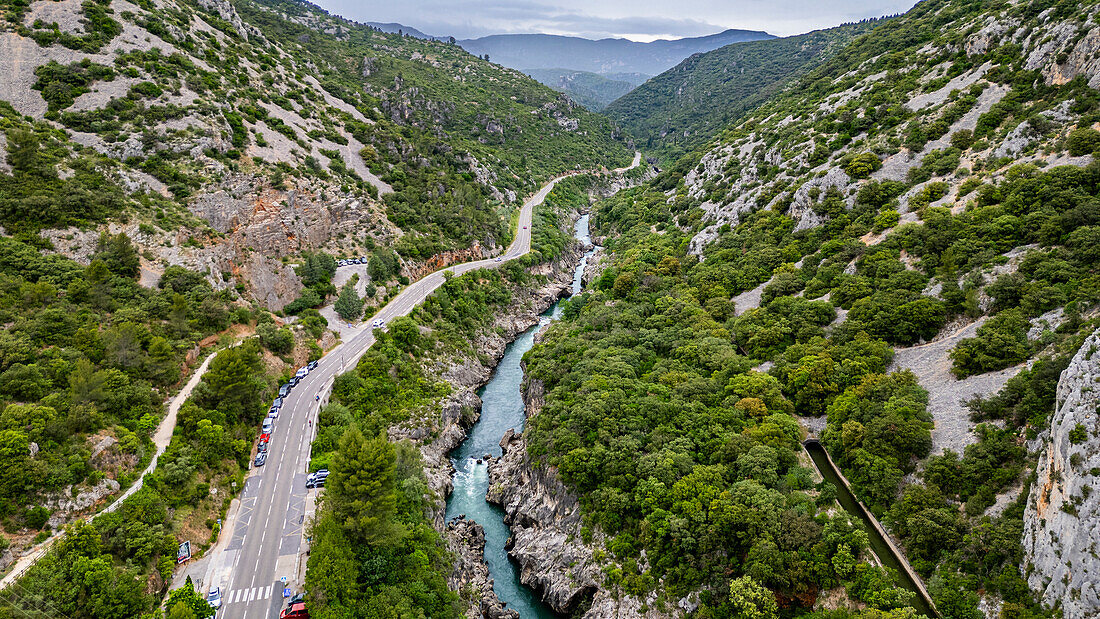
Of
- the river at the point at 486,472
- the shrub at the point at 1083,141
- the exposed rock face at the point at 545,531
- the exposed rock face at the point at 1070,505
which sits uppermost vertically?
the shrub at the point at 1083,141

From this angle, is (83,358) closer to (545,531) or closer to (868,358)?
(545,531)

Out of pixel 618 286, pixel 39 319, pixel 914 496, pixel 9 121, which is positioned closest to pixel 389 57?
pixel 9 121

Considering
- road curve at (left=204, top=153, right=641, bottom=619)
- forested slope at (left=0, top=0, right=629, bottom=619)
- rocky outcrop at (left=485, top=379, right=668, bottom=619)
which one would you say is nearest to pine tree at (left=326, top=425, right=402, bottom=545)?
road curve at (left=204, top=153, right=641, bottom=619)

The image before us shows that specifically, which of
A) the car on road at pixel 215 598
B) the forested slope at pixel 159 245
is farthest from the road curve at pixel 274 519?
the forested slope at pixel 159 245

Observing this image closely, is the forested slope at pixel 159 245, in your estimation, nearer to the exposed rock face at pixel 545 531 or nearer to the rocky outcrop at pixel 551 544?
the exposed rock face at pixel 545 531

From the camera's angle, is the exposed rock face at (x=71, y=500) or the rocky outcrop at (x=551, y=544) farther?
the rocky outcrop at (x=551, y=544)

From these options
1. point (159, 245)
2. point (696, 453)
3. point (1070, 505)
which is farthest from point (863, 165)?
point (159, 245)

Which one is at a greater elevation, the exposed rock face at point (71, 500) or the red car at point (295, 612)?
the exposed rock face at point (71, 500)

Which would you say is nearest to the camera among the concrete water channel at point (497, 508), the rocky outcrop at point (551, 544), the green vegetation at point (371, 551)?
the concrete water channel at point (497, 508)

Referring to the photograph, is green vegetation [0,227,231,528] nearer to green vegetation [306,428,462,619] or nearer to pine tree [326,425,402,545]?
pine tree [326,425,402,545]
